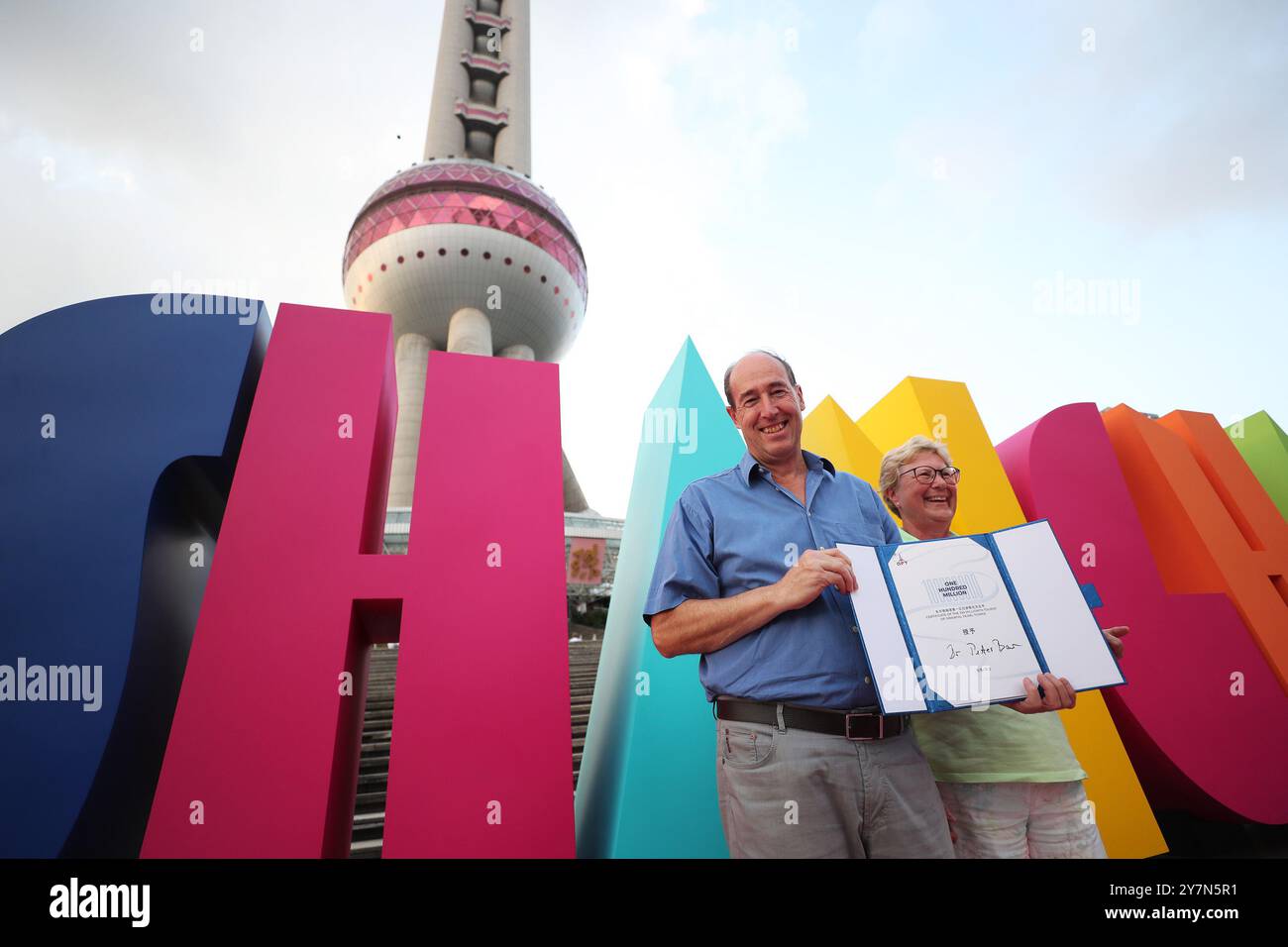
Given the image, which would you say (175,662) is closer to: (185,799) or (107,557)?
(107,557)

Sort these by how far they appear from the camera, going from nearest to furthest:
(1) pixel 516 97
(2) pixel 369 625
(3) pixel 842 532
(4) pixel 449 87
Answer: (3) pixel 842 532 → (2) pixel 369 625 → (4) pixel 449 87 → (1) pixel 516 97

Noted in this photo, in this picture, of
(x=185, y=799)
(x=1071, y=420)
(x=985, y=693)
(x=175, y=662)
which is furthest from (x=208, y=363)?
(x=1071, y=420)

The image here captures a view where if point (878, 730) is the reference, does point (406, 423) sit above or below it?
above

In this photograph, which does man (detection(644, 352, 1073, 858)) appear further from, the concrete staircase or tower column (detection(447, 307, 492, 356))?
tower column (detection(447, 307, 492, 356))

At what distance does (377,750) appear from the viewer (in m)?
5.19

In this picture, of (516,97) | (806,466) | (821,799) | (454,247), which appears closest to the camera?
(821,799)

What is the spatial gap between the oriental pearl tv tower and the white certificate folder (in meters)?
27.2

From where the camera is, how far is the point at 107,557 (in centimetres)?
261

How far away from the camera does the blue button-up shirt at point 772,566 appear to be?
1624 mm

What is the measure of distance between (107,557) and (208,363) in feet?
3.57

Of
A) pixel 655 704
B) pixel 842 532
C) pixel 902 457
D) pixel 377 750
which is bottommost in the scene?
pixel 377 750

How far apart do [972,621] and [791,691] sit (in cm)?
61

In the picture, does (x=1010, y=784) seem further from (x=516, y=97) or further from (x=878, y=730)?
(x=516, y=97)

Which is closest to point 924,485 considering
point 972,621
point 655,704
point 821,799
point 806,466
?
point 806,466
